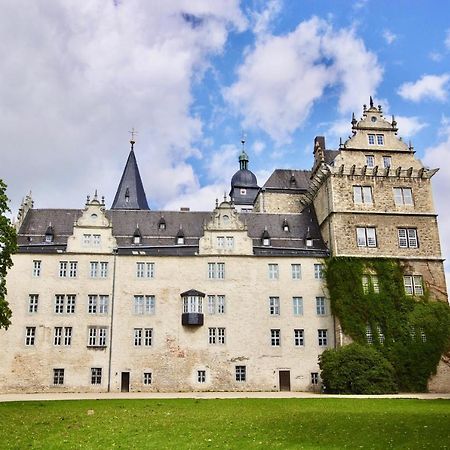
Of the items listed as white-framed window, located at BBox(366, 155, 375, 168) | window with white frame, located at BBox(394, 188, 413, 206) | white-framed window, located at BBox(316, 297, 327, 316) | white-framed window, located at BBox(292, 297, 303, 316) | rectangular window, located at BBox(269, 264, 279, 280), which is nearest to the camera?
white-framed window, located at BBox(292, 297, 303, 316)

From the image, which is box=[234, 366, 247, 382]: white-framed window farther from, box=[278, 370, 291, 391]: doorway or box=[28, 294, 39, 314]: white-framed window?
box=[28, 294, 39, 314]: white-framed window

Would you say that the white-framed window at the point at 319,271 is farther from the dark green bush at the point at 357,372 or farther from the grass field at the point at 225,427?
the grass field at the point at 225,427

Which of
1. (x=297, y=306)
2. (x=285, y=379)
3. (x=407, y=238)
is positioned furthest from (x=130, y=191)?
(x=407, y=238)

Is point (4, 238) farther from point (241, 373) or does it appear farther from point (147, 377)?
point (241, 373)

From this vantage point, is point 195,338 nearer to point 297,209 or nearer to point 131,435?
point 297,209

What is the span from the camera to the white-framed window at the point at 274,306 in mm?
36438

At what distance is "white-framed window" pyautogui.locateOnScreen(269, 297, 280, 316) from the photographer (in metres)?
36.4

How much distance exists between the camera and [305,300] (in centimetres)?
3675

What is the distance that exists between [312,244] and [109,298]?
50.2ft

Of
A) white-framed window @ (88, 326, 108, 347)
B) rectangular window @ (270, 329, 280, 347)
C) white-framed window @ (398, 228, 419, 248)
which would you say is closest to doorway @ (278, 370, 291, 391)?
rectangular window @ (270, 329, 280, 347)

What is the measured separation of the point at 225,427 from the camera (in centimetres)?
1405

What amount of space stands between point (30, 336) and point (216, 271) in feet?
43.2

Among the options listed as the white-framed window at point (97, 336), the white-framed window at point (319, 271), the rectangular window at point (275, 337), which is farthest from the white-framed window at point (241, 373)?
the white-framed window at point (97, 336)

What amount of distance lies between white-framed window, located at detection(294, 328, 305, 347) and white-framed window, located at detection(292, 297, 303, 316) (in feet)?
3.82
